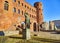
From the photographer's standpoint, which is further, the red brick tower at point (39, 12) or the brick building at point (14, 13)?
the red brick tower at point (39, 12)

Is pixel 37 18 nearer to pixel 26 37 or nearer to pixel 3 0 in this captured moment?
pixel 3 0

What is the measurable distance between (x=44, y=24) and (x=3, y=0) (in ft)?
94.0

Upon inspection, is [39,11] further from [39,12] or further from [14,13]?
[14,13]

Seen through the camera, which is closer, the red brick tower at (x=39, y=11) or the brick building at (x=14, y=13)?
the brick building at (x=14, y=13)

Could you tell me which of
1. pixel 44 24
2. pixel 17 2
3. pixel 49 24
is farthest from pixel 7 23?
pixel 49 24

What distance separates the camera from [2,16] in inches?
1083

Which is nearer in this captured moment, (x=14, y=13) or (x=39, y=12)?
(x=14, y=13)

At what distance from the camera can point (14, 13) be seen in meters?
36.4

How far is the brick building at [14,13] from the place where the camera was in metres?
27.9

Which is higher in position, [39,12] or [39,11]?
[39,11]

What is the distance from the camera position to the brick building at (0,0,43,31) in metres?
Result: 27.9

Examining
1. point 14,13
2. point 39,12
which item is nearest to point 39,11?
point 39,12

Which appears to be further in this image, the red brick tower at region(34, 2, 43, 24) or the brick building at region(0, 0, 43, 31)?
the red brick tower at region(34, 2, 43, 24)

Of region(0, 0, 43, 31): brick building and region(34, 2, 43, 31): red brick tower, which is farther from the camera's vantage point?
region(34, 2, 43, 31): red brick tower
